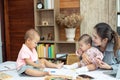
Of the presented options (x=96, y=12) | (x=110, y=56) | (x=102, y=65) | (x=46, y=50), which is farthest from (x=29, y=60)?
(x=96, y=12)

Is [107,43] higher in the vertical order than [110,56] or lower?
higher

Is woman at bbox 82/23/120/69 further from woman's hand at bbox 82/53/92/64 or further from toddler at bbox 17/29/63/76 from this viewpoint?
toddler at bbox 17/29/63/76

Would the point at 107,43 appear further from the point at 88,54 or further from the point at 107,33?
the point at 88,54

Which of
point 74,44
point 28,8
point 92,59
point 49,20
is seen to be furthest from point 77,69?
point 28,8

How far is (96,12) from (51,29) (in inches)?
36.5

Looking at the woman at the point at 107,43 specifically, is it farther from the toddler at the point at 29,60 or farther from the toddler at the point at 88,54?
the toddler at the point at 29,60

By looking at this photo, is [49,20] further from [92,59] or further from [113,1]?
[92,59]

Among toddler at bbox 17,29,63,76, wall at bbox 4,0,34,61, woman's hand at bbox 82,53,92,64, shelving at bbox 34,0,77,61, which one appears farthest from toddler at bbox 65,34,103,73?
wall at bbox 4,0,34,61

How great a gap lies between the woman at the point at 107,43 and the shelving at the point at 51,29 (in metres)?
1.71

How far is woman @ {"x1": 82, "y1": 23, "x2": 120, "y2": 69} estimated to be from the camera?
178cm

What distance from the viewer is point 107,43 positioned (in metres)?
1.80

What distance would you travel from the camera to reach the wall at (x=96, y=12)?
345 centimetres

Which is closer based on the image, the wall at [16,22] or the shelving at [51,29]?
the shelving at [51,29]

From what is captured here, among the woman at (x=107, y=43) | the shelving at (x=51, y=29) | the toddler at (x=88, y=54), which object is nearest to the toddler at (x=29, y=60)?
the toddler at (x=88, y=54)
